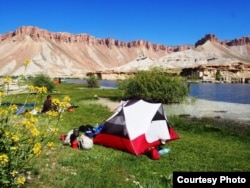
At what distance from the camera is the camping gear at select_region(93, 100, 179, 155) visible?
16.6 metres

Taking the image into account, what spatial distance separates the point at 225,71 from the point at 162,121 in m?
162

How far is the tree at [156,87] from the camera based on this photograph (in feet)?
125

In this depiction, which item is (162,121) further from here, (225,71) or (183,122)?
(225,71)

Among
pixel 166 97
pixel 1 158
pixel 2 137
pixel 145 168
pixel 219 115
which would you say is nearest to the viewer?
pixel 1 158

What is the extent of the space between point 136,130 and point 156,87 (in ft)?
69.7

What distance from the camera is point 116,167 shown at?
45.1 ft

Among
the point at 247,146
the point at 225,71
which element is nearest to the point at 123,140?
the point at 247,146

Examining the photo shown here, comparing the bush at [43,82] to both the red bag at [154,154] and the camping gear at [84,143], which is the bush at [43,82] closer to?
the camping gear at [84,143]

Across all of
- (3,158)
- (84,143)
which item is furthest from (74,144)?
(3,158)

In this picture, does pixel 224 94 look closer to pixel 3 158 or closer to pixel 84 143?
pixel 84 143

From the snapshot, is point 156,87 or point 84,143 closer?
point 84,143

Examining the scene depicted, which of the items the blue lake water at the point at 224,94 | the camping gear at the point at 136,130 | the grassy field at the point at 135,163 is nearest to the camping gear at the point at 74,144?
the grassy field at the point at 135,163

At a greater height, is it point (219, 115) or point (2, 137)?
point (2, 137)

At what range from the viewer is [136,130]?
55.9 feet
